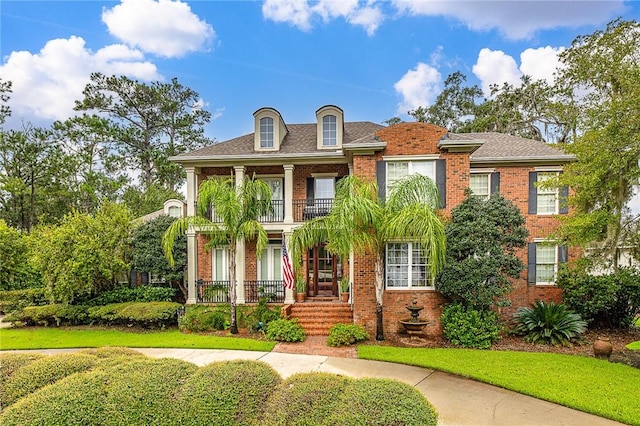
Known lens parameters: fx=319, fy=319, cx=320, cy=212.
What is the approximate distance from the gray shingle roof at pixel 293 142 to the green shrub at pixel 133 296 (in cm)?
551

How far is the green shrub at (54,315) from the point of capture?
12.0m

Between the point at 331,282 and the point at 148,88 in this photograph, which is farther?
the point at 148,88

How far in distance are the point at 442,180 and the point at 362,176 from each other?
2.67 m

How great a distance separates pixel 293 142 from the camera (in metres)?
14.3

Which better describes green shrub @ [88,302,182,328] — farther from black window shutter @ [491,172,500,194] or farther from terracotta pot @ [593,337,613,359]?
black window shutter @ [491,172,500,194]

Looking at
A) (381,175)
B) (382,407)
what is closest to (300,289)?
(381,175)

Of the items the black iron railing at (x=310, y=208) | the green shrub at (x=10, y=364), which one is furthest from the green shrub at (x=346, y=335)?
the green shrub at (x=10, y=364)

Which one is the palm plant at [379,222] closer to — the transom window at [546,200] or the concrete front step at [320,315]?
the concrete front step at [320,315]

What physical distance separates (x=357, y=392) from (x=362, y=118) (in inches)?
597

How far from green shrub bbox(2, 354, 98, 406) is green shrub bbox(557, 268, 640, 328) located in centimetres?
1267

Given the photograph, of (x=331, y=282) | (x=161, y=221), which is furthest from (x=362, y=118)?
(x=161, y=221)

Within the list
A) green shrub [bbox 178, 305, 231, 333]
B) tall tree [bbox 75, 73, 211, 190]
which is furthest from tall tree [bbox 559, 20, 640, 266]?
tall tree [bbox 75, 73, 211, 190]

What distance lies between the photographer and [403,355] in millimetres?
8406

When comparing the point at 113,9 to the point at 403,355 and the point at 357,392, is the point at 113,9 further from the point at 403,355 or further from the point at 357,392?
the point at 403,355
